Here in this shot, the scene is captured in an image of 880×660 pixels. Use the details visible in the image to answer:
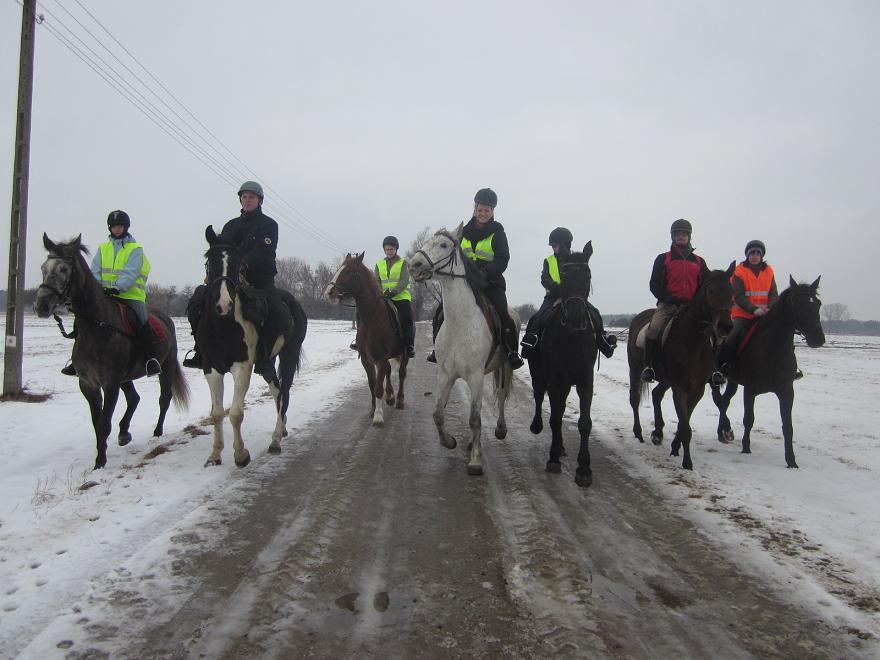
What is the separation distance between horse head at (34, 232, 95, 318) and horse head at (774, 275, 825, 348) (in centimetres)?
890

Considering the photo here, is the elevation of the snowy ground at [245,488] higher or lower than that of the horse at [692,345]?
lower

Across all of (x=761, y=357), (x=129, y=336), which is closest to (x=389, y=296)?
(x=129, y=336)

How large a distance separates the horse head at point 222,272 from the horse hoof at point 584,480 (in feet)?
13.8

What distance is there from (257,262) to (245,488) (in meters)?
2.84

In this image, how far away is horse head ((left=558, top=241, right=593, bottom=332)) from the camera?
5.68m

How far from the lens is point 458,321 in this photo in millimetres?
5965

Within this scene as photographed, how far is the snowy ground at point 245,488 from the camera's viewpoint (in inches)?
128

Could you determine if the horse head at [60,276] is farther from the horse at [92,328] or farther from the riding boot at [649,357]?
the riding boot at [649,357]

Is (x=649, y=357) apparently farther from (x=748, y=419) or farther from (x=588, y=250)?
(x=588, y=250)

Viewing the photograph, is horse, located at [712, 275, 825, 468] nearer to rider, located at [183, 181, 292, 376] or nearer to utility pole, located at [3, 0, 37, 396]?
rider, located at [183, 181, 292, 376]

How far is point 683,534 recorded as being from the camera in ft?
13.5

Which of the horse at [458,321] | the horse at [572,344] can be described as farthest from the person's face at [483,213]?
the horse at [572,344]

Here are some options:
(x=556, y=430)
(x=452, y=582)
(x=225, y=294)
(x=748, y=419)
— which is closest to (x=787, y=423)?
(x=748, y=419)

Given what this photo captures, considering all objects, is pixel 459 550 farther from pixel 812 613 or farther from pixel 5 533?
pixel 5 533
